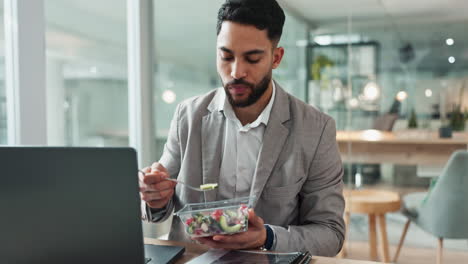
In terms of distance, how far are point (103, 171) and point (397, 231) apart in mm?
3041

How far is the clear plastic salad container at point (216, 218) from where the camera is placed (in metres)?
0.97

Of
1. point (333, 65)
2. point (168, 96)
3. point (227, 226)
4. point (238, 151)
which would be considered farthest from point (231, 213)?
point (333, 65)

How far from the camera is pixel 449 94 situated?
120 inches

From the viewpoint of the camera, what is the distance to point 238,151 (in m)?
1.44

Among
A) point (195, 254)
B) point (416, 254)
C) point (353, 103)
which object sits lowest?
point (416, 254)

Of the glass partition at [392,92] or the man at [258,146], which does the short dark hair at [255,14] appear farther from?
the glass partition at [392,92]

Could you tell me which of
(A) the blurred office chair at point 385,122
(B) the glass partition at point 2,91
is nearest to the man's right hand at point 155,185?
(B) the glass partition at point 2,91

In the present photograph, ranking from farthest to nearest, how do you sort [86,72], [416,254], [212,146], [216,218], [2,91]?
[416,254]
[86,72]
[2,91]
[212,146]
[216,218]

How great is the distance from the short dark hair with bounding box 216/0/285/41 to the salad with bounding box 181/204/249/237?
1.92ft

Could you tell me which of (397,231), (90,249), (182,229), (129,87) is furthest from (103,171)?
(397,231)

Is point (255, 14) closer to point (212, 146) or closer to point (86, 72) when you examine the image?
point (212, 146)

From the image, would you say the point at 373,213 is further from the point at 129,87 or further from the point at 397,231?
the point at 129,87

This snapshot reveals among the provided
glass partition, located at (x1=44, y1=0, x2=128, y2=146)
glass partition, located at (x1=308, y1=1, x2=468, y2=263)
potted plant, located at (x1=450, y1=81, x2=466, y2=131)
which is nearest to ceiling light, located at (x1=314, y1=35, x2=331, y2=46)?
glass partition, located at (x1=308, y1=1, x2=468, y2=263)

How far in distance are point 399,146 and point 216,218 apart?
258cm
